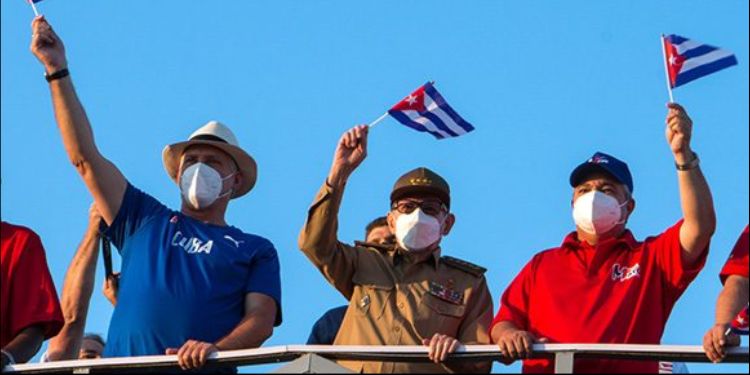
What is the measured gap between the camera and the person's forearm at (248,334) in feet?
31.3

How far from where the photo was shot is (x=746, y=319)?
8.80 meters

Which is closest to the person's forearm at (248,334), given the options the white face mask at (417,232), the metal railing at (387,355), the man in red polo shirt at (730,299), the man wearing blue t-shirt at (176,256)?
the man wearing blue t-shirt at (176,256)

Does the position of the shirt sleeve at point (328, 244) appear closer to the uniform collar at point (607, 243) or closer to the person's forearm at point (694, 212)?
the uniform collar at point (607, 243)

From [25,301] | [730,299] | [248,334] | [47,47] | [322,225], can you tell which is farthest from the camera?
[47,47]

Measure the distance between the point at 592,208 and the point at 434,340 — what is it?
1.68 meters

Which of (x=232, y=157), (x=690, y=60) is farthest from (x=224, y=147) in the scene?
(x=690, y=60)

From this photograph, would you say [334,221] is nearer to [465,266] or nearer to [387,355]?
[465,266]

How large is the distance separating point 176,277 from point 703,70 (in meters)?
3.48

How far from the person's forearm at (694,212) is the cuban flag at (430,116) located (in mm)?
2174

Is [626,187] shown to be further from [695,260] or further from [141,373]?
[141,373]

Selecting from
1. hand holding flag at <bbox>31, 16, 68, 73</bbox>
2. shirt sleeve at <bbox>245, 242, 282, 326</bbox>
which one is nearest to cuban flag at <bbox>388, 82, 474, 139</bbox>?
shirt sleeve at <bbox>245, 242, 282, 326</bbox>

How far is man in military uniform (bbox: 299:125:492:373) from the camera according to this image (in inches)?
392

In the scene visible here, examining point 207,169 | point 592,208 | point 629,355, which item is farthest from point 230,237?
point 629,355

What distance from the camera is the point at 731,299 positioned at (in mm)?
9164
